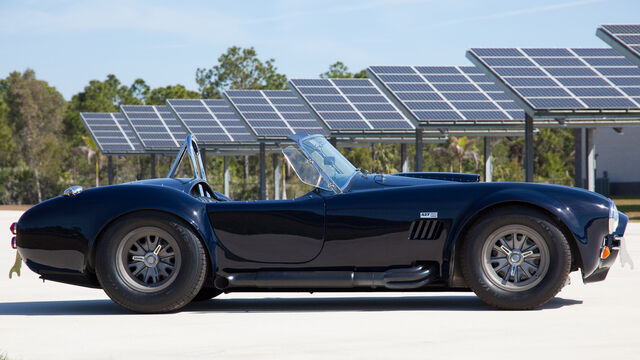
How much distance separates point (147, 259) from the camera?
6594mm

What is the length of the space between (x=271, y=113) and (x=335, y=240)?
3108 cm

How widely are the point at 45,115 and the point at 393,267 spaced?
8538 cm

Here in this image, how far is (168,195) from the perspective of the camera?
21.9ft

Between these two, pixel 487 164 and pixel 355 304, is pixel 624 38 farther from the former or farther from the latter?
pixel 355 304

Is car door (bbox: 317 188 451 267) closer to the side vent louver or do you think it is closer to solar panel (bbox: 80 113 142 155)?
the side vent louver

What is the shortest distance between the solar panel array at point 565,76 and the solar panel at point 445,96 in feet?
8.60

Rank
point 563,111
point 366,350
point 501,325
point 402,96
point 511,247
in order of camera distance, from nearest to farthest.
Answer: point 366,350, point 501,325, point 511,247, point 563,111, point 402,96

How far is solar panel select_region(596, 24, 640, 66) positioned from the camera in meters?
22.0

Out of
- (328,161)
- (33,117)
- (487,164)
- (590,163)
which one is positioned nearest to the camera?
(328,161)

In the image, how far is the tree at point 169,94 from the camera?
7805 centimetres

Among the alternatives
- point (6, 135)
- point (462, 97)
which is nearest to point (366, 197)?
point (462, 97)

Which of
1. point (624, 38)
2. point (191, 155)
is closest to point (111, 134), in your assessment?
point (624, 38)

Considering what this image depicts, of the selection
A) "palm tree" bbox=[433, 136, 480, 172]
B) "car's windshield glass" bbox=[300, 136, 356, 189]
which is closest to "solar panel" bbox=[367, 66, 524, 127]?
"car's windshield glass" bbox=[300, 136, 356, 189]

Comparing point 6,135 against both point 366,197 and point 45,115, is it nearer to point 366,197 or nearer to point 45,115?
point 45,115
